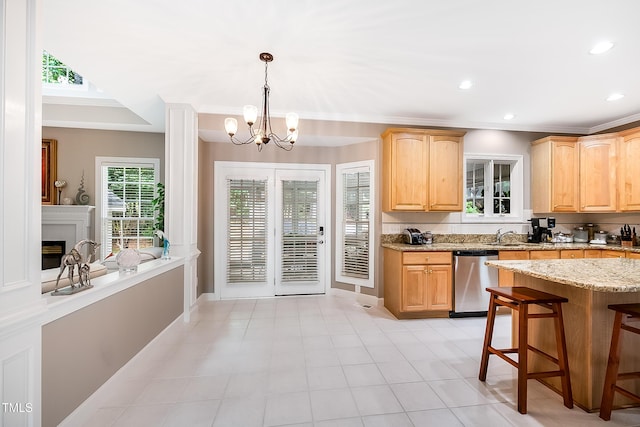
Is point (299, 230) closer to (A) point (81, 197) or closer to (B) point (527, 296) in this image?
(B) point (527, 296)

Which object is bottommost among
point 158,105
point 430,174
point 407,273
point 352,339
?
point 352,339

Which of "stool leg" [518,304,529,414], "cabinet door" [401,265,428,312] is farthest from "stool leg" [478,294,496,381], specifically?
"cabinet door" [401,265,428,312]

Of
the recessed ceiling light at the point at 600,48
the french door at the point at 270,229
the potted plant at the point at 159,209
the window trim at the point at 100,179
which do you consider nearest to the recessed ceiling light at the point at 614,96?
the recessed ceiling light at the point at 600,48

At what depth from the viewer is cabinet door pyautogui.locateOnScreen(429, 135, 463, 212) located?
3.90 meters

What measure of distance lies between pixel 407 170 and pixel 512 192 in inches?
77.2

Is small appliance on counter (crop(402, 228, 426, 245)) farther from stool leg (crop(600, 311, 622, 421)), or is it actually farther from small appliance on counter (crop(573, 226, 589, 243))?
small appliance on counter (crop(573, 226, 589, 243))

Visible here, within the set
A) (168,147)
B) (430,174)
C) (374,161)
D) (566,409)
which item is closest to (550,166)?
(430,174)

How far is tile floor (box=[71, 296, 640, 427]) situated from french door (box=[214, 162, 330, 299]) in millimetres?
1068

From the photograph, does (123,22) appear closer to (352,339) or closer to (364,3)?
(364,3)

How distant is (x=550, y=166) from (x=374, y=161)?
2.57 m

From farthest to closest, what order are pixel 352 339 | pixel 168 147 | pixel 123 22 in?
pixel 168 147, pixel 352 339, pixel 123 22

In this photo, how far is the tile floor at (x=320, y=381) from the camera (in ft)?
5.85

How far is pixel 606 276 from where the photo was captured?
1.78 m

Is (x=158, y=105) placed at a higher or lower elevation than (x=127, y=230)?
higher
